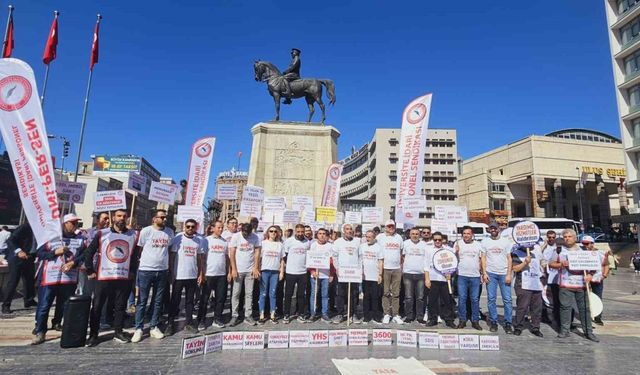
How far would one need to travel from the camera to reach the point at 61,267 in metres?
6.52

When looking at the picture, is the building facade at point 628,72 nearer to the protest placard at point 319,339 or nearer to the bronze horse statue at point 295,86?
the bronze horse statue at point 295,86

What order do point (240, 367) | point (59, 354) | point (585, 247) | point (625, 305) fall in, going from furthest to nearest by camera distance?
point (625, 305) → point (585, 247) → point (59, 354) → point (240, 367)

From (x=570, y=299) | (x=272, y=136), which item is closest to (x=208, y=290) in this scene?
(x=570, y=299)

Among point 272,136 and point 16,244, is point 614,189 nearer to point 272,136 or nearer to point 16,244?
point 272,136

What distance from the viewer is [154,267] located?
662 centimetres

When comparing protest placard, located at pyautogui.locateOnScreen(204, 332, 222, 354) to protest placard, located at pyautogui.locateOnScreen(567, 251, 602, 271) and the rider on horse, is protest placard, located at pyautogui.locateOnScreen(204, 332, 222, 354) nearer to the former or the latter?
protest placard, located at pyautogui.locateOnScreen(567, 251, 602, 271)

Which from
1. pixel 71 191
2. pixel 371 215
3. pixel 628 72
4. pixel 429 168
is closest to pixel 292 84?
pixel 371 215

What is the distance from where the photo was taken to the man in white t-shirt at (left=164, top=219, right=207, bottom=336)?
700 centimetres

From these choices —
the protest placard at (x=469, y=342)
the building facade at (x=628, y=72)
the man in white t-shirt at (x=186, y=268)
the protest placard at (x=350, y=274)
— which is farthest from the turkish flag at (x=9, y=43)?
the building facade at (x=628, y=72)

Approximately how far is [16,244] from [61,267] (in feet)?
10.3

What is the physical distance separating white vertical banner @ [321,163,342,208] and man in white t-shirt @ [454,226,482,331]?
6.82 metres

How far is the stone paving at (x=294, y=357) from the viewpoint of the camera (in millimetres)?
5000

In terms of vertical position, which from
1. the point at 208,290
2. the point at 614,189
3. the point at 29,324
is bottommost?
the point at 29,324

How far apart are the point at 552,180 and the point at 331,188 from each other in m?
64.8
